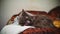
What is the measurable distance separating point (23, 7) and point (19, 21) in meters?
0.82

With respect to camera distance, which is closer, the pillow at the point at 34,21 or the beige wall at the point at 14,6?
the pillow at the point at 34,21

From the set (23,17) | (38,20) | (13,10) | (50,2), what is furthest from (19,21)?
(50,2)

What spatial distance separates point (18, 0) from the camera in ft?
12.3

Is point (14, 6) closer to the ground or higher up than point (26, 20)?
higher up

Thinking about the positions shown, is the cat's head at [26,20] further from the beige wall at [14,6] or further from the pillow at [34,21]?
the beige wall at [14,6]

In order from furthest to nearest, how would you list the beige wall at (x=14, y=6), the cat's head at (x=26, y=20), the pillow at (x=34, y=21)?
the beige wall at (x=14, y=6) → the cat's head at (x=26, y=20) → the pillow at (x=34, y=21)

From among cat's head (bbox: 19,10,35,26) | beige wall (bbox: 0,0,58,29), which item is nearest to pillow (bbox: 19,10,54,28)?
cat's head (bbox: 19,10,35,26)

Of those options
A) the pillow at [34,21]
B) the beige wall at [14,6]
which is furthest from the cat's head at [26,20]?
the beige wall at [14,6]

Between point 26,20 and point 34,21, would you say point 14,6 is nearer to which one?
point 26,20

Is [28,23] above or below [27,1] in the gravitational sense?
below

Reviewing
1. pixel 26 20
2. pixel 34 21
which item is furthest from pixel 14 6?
pixel 34 21

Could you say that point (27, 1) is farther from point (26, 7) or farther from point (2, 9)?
point (2, 9)

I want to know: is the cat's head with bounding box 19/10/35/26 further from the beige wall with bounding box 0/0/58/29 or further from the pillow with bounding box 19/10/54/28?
the beige wall with bounding box 0/0/58/29

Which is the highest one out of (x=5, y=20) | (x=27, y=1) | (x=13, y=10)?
(x=27, y=1)
